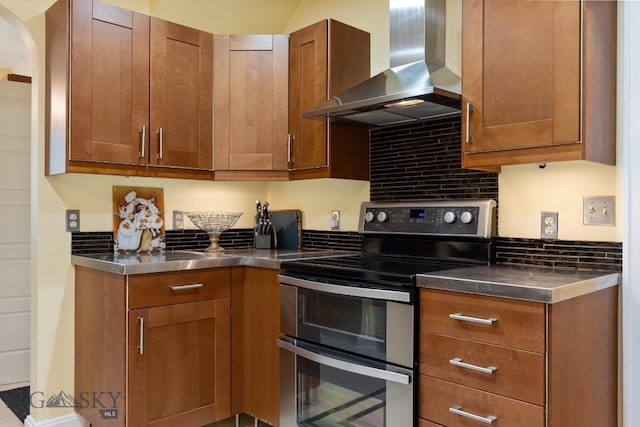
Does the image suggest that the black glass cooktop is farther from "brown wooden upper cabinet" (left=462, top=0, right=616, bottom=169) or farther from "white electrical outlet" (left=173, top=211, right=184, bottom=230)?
"white electrical outlet" (left=173, top=211, right=184, bottom=230)

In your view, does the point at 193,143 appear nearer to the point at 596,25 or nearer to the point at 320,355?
the point at 320,355

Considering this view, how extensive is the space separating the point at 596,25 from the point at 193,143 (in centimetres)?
191

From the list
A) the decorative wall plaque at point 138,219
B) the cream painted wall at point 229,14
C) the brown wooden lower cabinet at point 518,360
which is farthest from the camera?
the cream painted wall at point 229,14

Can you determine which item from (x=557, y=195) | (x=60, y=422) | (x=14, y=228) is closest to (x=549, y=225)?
(x=557, y=195)

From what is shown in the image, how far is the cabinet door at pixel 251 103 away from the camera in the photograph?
274 cm

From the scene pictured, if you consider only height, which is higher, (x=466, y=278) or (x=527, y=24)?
(x=527, y=24)

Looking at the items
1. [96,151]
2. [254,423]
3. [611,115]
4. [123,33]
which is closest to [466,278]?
[611,115]

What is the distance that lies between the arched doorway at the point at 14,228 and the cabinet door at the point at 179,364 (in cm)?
176

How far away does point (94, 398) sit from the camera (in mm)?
2355

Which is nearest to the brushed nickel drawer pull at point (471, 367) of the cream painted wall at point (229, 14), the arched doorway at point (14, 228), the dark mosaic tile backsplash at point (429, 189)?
the dark mosaic tile backsplash at point (429, 189)

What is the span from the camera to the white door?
337 cm

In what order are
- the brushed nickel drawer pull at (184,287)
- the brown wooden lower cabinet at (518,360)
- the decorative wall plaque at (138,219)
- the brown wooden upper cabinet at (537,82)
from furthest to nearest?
the decorative wall plaque at (138,219)
the brushed nickel drawer pull at (184,287)
the brown wooden upper cabinet at (537,82)
the brown wooden lower cabinet at (518,360)

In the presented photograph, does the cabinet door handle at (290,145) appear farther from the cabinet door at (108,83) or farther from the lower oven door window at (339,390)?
the lower oven door window at (339,390)

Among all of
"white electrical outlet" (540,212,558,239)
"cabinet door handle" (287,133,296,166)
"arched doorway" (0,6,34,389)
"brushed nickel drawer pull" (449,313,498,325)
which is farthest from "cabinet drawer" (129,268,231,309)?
"arched doorway" (0,6,34,389)
